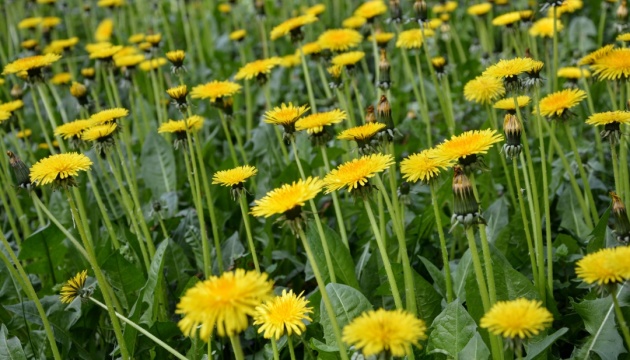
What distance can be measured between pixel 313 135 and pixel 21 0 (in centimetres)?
583

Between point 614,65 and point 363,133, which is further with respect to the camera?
point 614,65

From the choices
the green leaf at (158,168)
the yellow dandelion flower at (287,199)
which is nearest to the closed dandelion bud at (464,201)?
the yellow dandelion flower at (287,199)

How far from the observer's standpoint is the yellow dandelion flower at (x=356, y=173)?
1.93 metres

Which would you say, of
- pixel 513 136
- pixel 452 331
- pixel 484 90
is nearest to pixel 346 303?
pixel 452 331

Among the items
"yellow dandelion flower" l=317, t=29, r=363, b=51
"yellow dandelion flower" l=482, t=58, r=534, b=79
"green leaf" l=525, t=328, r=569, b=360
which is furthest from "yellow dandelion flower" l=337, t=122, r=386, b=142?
"yellow dandelion flower" l=317, t=29, r=363, b=51

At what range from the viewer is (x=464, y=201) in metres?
1.83

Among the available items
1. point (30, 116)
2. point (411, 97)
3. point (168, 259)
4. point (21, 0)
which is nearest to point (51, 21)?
point (30, 116)

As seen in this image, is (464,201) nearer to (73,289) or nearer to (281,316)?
(281,316)

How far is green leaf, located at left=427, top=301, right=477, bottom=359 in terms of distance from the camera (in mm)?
2074

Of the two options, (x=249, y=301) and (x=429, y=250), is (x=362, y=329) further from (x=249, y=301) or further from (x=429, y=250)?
(x=429, y=250)

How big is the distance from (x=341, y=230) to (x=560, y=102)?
2.95ft

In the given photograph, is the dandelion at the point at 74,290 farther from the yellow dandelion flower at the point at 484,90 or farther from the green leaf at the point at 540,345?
the yellow dandelion flower at the point at 484,90

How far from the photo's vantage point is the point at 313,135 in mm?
2516

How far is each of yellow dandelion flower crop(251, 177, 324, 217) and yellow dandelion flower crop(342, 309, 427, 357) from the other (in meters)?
0.35
